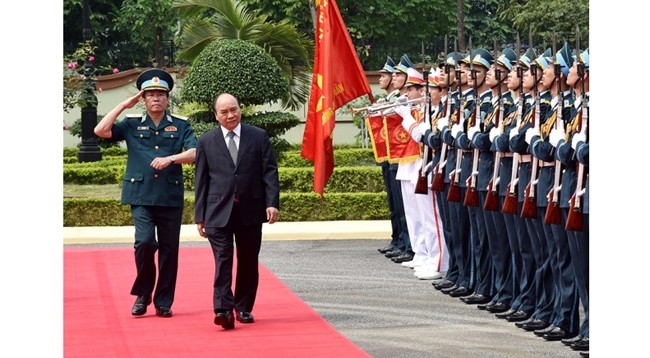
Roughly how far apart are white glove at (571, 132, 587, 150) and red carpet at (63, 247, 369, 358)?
1823 millimetres

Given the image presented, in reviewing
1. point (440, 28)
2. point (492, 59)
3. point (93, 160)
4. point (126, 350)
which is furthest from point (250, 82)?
point (440, 28)

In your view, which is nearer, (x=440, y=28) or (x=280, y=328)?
(x=280, y=328)

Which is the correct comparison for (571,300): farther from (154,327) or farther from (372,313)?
(154,327)

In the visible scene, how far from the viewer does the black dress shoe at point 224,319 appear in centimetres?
1008

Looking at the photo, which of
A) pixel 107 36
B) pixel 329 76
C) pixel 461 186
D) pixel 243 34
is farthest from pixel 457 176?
pixel 107 36

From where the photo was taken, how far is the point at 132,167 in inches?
423

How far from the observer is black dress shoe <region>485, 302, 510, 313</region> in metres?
10.8

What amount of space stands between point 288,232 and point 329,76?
4.41m

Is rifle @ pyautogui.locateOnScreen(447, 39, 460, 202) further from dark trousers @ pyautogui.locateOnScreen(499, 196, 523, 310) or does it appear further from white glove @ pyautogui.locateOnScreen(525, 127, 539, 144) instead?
white glove @ pyautogui.locateOnScreen(525, 127, 539, 144)

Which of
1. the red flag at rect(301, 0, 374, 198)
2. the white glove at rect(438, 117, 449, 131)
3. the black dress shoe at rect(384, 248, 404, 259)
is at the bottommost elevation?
the black dress shoe at rect(384, 248, 404, 259)

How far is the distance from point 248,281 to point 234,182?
0.74m

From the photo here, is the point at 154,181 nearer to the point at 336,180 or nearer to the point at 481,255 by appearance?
the point at 481,255

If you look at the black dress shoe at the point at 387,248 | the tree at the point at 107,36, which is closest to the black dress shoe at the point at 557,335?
the black dress shoe at the point at 387,248

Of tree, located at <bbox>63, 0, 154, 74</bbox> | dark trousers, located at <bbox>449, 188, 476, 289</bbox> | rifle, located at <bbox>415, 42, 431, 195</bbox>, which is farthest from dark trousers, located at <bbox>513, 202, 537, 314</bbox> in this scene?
tree, located at <bbox>63, 0, 154, 74</bbox>
